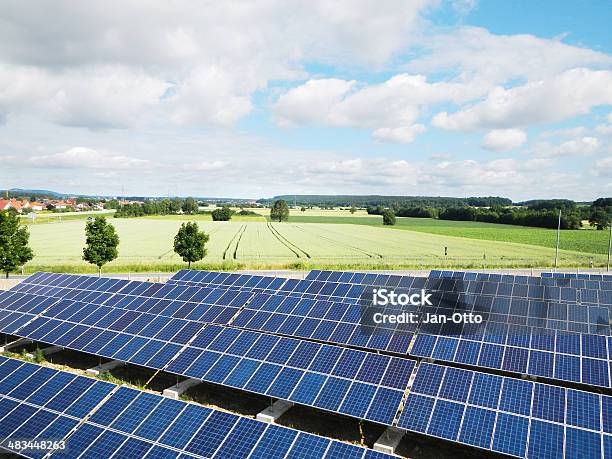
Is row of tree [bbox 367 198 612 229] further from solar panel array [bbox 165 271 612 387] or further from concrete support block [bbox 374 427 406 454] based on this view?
concrete support block [bbox 374 427 406 454]

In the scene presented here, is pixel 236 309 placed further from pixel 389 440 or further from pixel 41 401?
pixel 389 440

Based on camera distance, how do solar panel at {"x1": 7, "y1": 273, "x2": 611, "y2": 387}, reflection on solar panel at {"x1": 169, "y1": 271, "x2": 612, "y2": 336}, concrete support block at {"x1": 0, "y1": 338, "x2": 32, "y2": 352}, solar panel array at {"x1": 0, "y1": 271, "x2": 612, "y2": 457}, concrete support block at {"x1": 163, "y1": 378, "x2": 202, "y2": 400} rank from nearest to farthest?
1. solar panel array at {"x1": 0, "y1": 271, "x2": 612, "y2": 457}
2. solar panel at {"x1": 7, "y1": 273, "x2": 611, "y2": 387}
3. concrete support block at {"x1": 163, "y1": 378, "x2": 202, "y2": 400}
4. reflection on solar panel at {"x1": 169, "y1": 271, "x2": 612, "y2": 336}
5. concrete support block at {"x1": 0, "y1": 338, "x2": 32, "y2": 352}

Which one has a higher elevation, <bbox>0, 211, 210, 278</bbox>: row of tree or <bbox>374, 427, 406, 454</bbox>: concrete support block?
<bbox>0, 211, 210, 278</bbox>: row of tree

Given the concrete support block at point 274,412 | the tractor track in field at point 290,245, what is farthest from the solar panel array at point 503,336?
the tractor track in field at point 290,245

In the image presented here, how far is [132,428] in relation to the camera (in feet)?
39.3

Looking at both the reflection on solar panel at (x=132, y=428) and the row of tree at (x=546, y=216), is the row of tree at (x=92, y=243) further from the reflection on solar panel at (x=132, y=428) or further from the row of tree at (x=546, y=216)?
the row of tree at (x=546, y=216)

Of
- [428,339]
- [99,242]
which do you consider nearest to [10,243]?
[99,242]

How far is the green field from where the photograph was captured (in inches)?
2549

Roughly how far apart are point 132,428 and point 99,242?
40.8 m

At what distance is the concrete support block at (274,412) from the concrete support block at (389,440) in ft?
12.8

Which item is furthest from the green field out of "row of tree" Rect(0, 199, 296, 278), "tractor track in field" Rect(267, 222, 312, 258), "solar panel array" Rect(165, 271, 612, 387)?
"solar panel array" Rect(165, 271, 612, 387)

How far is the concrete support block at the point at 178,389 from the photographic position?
57.1ft

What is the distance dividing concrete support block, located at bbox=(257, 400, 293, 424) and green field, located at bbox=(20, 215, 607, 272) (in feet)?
141

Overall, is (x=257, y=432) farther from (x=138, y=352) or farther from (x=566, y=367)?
(x=566, y=367)
